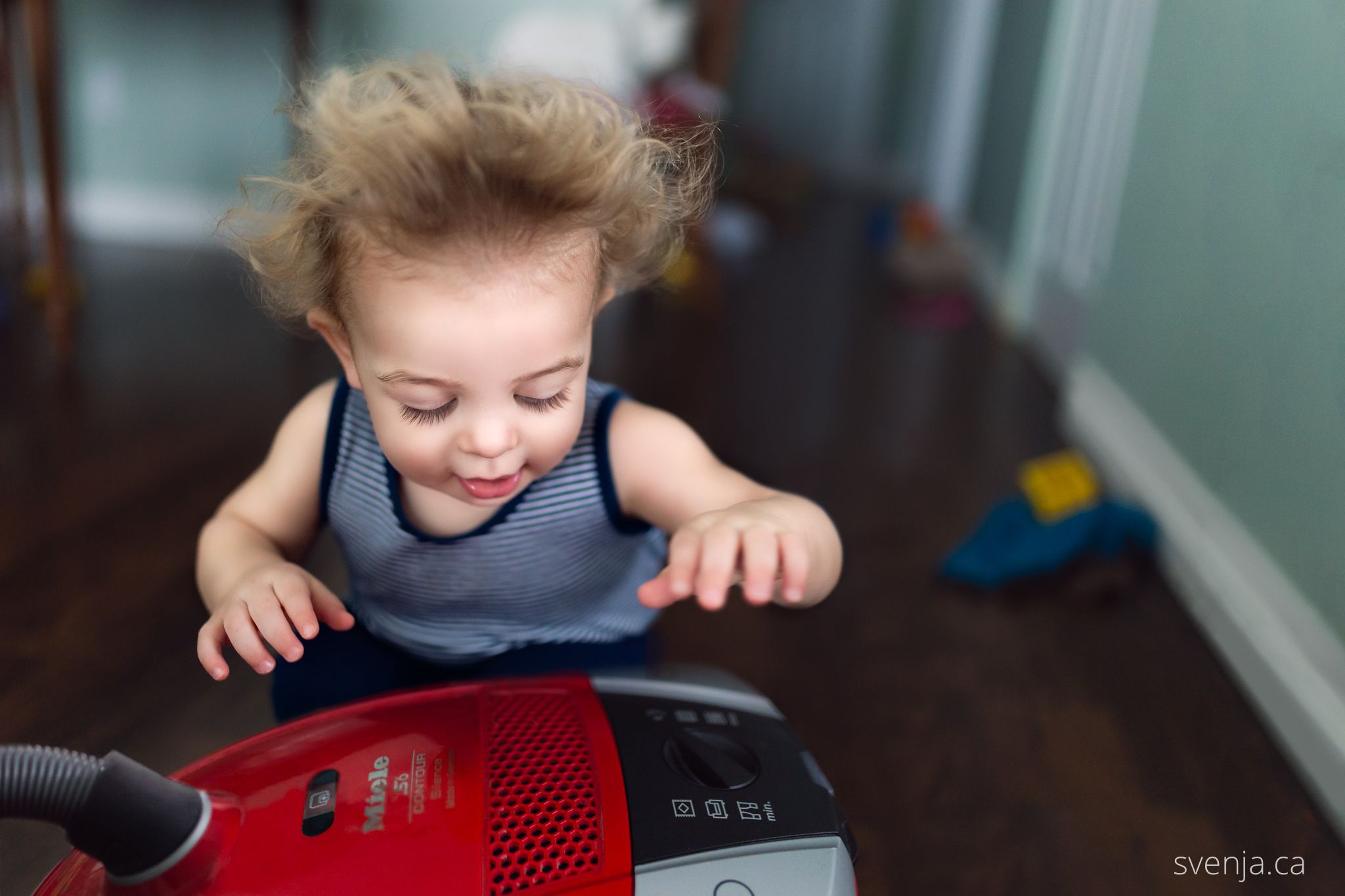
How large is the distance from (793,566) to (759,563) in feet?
0.06

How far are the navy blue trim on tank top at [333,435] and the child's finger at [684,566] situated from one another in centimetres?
31

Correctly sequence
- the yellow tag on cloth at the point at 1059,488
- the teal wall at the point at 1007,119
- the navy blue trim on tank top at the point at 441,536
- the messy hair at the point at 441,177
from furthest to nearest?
1. the teal wall at the point at 1007,119
2. the yellow tag on cloth at the point at 1059,488
3. the navy blue trim on tank top at the point at 441,536
4. the messy hair at the point at 441,177

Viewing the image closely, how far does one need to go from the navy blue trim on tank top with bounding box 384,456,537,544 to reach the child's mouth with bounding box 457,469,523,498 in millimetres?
101

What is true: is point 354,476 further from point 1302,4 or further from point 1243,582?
point 1302,4

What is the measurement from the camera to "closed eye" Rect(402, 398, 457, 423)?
58 centimetres

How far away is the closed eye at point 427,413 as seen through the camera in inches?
23.0

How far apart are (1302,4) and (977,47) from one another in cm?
181

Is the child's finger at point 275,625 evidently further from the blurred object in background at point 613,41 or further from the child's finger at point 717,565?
the blurred object in background at point 613,41

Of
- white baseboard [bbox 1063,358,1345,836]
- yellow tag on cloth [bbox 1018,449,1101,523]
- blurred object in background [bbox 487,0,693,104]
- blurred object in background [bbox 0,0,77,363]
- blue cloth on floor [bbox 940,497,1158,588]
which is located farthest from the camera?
blurred object in background [bbox 487,0,693,104]

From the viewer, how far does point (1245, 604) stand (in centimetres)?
105

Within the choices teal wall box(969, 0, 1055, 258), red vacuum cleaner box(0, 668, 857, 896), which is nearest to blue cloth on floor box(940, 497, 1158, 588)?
red vacuum cleaner box(0, 668, 857, 896)

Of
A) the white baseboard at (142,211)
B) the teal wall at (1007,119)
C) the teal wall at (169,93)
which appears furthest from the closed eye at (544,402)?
the white baseboard at (142,211)

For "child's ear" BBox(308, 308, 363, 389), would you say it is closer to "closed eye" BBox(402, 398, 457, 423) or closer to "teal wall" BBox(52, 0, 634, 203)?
"closed eye" BBox(402, 398, 457, 423)

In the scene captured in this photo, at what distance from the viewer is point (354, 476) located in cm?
74
